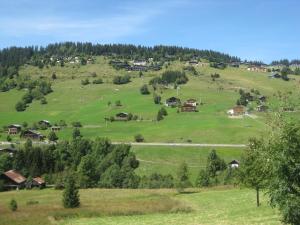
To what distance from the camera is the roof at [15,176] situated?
339ft

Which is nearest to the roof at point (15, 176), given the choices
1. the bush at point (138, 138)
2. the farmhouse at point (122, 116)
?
the bush at point (138, 138)

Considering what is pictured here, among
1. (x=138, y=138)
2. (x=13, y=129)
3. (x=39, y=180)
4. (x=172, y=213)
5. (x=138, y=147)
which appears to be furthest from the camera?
(x=13, y=129)

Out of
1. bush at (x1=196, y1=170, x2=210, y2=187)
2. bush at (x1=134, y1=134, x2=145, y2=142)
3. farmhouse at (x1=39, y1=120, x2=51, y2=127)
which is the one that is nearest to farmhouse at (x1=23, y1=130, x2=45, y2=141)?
farmhouse at (x1=39, y1=120, x2=51, y2=127)

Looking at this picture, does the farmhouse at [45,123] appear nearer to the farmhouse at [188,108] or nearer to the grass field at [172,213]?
the farmhouse at [188,108]

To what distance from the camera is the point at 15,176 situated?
106 m

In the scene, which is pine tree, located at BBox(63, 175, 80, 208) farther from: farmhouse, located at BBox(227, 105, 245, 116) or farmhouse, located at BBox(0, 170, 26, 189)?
farmhouse, located at BBox(227, 105, 245, 116)

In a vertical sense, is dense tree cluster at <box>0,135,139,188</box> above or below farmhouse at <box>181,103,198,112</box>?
below

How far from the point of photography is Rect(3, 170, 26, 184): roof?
10344 cm

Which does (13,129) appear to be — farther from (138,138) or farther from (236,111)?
(236,111)

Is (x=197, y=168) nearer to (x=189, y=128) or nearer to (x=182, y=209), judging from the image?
(x=189, y=128)

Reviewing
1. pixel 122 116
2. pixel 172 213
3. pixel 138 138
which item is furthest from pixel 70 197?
pixel 122 116

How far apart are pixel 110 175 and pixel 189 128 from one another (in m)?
58.4

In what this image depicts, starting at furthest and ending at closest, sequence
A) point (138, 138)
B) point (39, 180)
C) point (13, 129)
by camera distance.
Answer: point (13, 129) → point (138, 138) → point (39, 180)

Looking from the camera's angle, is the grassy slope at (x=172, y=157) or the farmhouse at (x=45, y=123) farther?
the farmhouse at (x=45, y=123)
